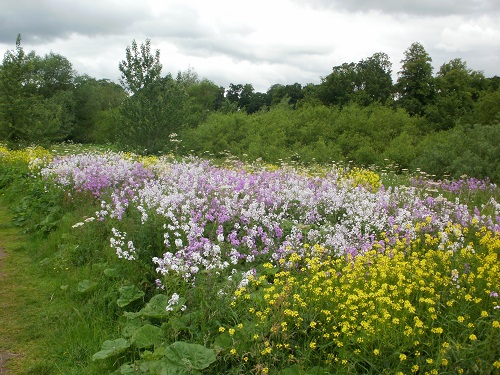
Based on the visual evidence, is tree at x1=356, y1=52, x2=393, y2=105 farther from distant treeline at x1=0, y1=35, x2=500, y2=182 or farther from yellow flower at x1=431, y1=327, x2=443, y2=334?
yellow flower at x1=431, y1=327, x2=443, y2=334

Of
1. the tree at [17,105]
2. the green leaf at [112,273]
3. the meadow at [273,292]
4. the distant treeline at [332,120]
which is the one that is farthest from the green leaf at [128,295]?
the tree at [17,105]

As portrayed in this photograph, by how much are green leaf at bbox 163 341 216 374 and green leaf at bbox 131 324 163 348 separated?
52 centimetres

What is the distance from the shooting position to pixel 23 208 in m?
8.98

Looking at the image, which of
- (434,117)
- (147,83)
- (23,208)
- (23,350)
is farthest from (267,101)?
(23,350)

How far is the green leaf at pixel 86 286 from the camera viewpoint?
498 cm

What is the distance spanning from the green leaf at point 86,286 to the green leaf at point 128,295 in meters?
0.59

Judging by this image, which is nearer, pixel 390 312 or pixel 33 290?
pixel 390 312

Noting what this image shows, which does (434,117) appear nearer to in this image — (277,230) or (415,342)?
(277,230)

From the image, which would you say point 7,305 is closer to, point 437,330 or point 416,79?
point 437,330

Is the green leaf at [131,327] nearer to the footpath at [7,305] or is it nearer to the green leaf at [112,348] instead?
the green leaf at [112,348]

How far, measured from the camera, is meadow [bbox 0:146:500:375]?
3066 millimetres

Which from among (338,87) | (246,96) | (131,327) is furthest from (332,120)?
(246,96)

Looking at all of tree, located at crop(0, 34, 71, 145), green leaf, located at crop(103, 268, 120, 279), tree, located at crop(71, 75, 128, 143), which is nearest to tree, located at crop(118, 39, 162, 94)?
tree, located at crop(0, 34, 71, 145)

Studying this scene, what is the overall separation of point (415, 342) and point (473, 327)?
0.60 metres
